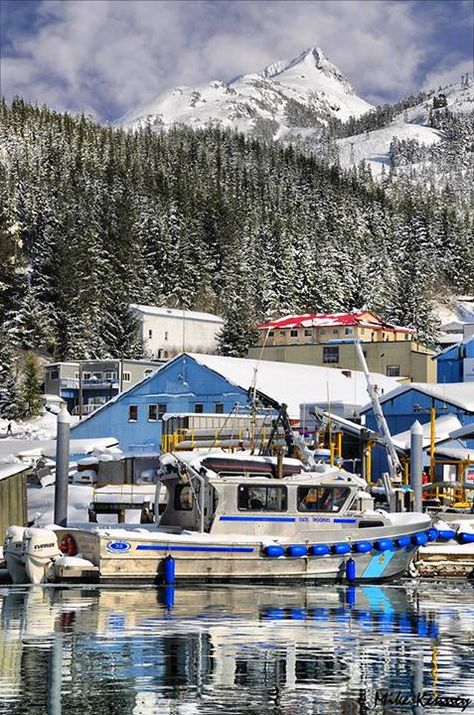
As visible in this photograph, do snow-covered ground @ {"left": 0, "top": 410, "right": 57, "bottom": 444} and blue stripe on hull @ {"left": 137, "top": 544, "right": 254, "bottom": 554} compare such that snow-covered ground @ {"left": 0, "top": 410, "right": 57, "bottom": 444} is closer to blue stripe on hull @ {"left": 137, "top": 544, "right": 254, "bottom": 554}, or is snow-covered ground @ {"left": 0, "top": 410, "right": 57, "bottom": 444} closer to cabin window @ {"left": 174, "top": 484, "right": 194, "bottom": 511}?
cabin window @ {"left": 174, "top": 484, "right": 194, "bottom": 511}

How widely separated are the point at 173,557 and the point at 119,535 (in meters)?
1.44

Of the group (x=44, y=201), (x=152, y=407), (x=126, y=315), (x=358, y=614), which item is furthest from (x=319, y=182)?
(x=358, y=614)

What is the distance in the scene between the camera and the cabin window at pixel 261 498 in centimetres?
2664

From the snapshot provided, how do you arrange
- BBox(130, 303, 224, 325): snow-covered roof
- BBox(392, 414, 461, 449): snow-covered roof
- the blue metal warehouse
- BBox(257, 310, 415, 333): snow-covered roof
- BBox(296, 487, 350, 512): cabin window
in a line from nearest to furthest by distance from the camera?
BBox(296, 487, 350, 512): cabin window < BBox(392, 414, 461, 449): snow-covered roof < the blue metal warehouse < BBox(257, 310, 415, 333): snow-covered roof < BBox(130, 303, 224, 325): snow-covered roof

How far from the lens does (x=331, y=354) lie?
88000 mm

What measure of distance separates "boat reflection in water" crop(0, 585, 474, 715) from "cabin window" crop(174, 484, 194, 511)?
121 inches

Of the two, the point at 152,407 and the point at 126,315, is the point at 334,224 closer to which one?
the point at 126,315

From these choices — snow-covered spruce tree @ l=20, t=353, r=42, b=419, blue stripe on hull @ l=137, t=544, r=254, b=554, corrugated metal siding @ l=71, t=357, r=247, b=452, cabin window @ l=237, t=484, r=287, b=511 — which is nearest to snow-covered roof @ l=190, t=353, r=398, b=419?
corrugated metal siding @ l=71, t=357, r=247, b=452

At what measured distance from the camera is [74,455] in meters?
52.0

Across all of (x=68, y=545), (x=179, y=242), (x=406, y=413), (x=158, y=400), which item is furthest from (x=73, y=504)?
(x=179, y=242)

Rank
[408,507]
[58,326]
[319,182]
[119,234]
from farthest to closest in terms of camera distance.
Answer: [319,182] < [119,234] < [58,326] < [408,507]

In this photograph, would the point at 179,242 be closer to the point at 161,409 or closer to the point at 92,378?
the point at 92,378

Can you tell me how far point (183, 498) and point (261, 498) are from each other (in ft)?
7.52

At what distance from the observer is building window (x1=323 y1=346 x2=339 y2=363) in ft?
287
